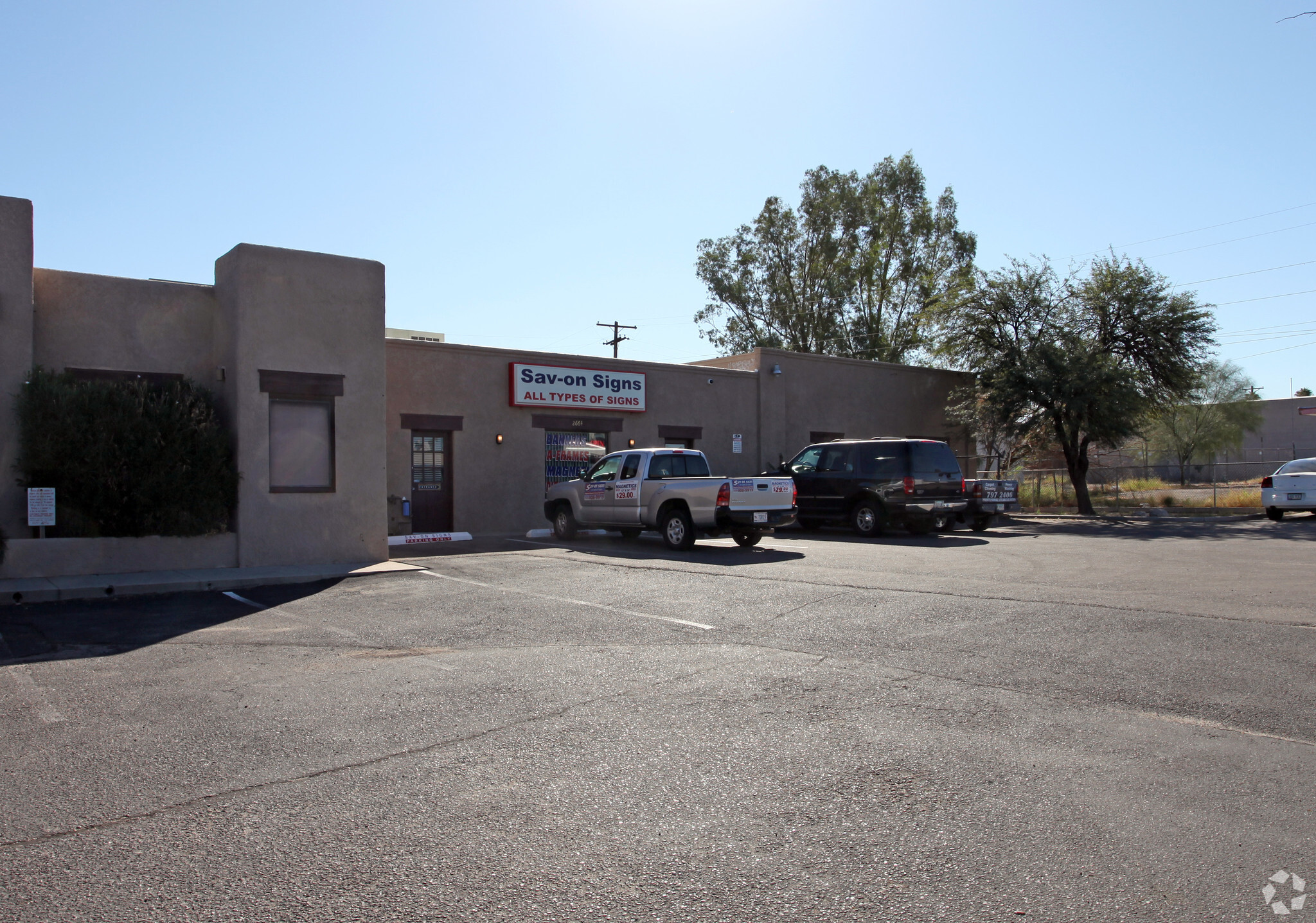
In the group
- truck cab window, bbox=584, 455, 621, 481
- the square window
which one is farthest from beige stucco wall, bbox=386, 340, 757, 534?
the square window

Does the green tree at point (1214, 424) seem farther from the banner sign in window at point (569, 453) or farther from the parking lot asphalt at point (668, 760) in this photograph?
the parking lot asphalt at point (668, 760)

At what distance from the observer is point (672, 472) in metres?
18.0

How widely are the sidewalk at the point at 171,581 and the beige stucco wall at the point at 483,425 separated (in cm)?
525

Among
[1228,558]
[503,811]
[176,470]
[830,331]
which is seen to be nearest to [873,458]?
[1228,558]

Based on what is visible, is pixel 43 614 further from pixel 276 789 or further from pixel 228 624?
pixel 276 789

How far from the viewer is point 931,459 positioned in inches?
808

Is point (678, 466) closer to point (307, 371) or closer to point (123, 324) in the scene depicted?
point (307, 371)

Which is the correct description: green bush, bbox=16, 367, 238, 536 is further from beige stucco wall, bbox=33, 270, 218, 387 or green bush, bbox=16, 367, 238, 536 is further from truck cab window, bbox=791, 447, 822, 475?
truck cab window, bbox=791, 447, 822, 475

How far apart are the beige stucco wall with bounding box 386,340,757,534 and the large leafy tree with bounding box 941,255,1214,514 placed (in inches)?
451

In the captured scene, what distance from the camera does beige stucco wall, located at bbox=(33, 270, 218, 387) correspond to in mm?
14594

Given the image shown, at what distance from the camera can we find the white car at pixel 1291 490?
2458 centimetres

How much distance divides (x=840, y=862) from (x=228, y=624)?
7936 millimetres

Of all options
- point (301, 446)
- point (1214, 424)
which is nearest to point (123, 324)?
point (301, 446)

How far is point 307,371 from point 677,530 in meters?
6.77
